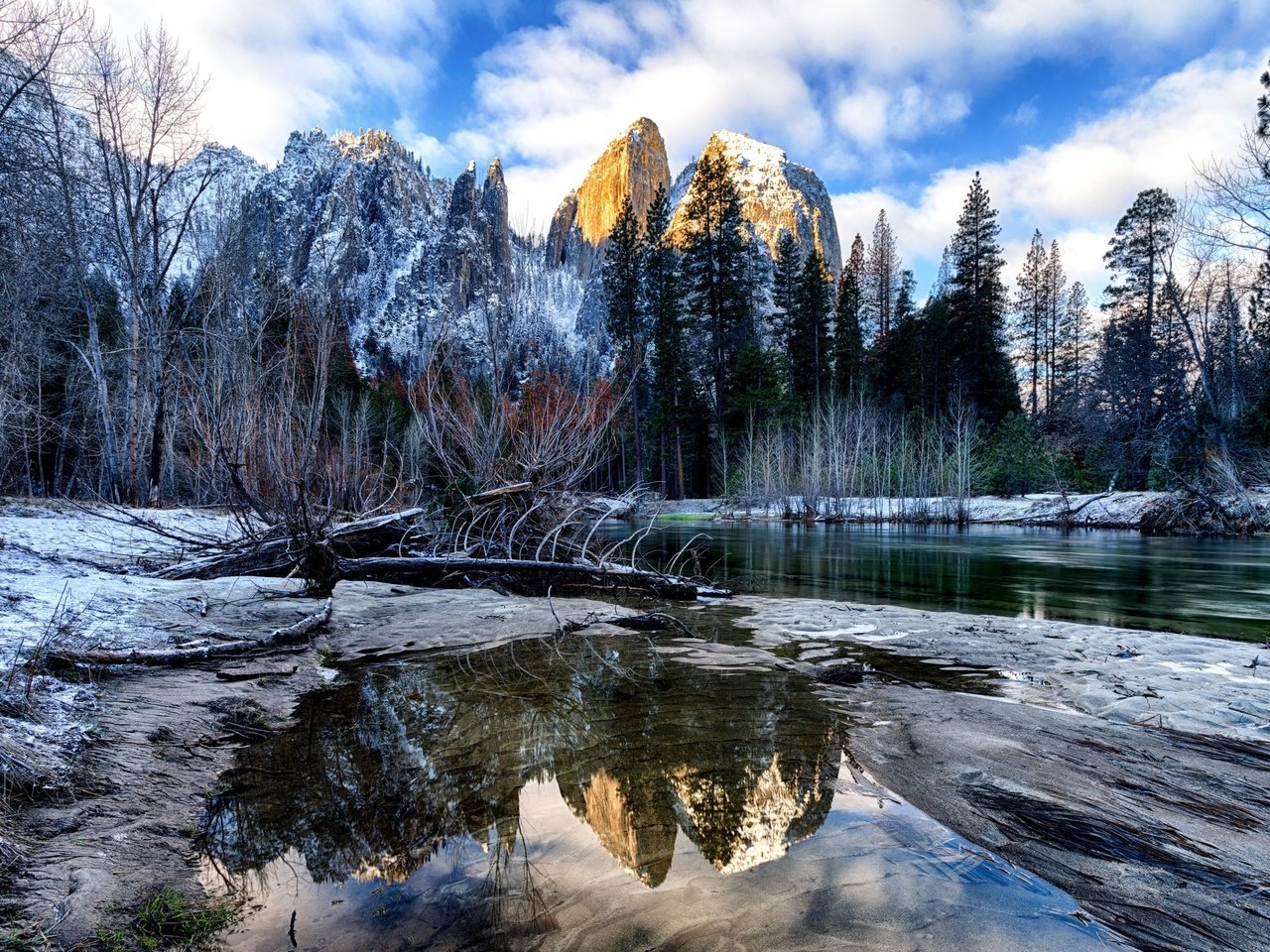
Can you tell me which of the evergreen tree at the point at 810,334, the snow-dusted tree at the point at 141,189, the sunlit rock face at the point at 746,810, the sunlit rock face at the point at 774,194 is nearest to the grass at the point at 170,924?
the sunlit rock face at the point at 746,810

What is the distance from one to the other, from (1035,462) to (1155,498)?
7.57 meters

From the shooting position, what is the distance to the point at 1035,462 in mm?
25844

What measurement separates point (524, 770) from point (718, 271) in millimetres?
33845

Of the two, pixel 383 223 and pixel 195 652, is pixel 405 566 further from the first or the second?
pixel 383 223

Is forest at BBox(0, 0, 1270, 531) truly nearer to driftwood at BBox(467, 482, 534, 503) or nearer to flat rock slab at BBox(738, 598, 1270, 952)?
driftwood at BBox(467, 482, 534, 503)

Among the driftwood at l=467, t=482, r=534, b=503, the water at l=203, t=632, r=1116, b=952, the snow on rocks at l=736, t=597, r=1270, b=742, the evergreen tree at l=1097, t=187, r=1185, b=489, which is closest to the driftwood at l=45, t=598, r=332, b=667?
the water at l=203, t=632, r=1116, b=952

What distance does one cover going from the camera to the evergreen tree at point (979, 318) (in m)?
36.3

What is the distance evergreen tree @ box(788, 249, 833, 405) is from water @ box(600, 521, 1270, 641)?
67.5 feet

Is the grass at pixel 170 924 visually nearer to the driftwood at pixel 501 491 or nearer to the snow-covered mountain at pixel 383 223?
the driftwood at pixel 501 491

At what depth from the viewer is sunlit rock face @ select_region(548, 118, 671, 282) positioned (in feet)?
270

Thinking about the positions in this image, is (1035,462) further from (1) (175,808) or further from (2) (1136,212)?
(1) (175,808)

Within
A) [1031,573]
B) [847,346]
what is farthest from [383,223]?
[1031,573]

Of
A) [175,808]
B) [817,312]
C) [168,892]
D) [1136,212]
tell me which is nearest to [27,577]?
[175,808]

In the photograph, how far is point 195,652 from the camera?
3688 mm
